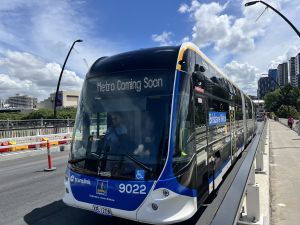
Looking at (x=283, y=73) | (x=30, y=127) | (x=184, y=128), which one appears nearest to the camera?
(x=184, y=128)

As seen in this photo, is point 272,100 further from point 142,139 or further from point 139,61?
point 142,139

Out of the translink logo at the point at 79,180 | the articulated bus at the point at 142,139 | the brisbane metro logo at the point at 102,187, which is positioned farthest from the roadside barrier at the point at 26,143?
the brisbane metro logo at the point at 102,187

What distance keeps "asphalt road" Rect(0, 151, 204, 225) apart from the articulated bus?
2.35 ft

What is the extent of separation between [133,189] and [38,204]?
3298 millimetres

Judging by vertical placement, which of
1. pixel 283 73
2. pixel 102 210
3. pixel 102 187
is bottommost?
pixel 102 210

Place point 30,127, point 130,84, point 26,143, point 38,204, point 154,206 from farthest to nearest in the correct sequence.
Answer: point 30,127, point 26,143, point 38,204, point 130,84, point 154,206

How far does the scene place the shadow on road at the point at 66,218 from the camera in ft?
20.6

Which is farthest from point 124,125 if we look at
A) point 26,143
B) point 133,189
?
point 26,143

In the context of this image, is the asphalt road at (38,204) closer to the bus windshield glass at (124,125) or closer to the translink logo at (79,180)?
the translink logo at (79,180)

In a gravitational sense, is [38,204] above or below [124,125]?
below

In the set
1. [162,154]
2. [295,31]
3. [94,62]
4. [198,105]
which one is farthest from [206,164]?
[295,31]

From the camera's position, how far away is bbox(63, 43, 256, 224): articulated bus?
17.0ft

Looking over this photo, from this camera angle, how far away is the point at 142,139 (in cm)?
550

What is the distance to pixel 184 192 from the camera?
5277 millimetres
